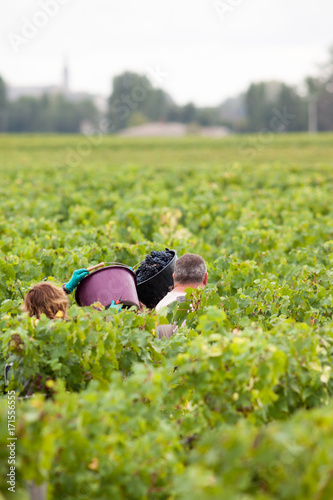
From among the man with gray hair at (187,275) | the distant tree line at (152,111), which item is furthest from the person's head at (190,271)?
the distant tree line at (152,111)

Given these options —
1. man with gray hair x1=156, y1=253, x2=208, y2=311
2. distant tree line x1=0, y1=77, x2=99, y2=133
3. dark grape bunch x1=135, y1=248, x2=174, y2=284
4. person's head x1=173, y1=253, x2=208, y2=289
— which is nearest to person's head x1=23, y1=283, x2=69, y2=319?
man with gray hair x1=156, y1=253, x2=208, y2=311

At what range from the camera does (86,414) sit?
102 inches

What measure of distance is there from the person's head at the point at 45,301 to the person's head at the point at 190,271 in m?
1.09

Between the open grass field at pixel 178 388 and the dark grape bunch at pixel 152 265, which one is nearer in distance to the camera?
the open grass field at pixel 178 388

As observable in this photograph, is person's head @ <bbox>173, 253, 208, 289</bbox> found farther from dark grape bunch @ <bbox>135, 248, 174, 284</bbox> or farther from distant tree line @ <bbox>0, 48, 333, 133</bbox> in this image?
distant tree line @ <bbox>0, 48, 333, 133</bbox>

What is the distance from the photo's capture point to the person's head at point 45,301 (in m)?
4.15

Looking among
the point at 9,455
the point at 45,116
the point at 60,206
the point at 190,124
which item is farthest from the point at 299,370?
the point at 190,124

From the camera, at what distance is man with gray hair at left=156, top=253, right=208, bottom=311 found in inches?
192

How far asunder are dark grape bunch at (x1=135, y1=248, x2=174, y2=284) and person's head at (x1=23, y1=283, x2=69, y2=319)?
1.34 metres

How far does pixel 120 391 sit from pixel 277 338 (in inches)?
49.4

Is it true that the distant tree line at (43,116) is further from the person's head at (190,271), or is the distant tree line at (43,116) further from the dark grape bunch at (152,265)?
the person's head at (190,271)

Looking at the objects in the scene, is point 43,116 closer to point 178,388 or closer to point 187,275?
point 187,275

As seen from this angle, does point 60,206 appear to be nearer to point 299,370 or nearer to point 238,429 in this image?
point 299,370

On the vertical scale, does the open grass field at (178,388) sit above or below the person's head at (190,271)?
below
